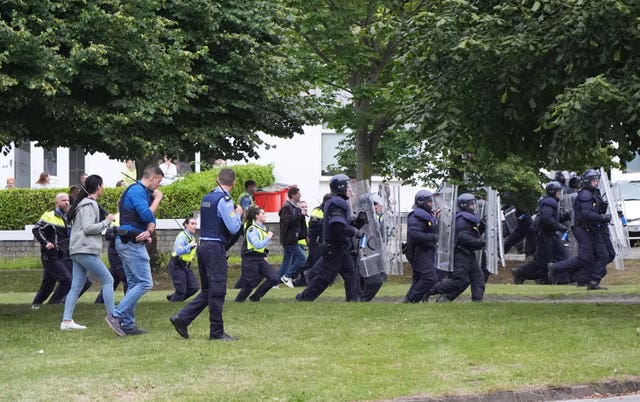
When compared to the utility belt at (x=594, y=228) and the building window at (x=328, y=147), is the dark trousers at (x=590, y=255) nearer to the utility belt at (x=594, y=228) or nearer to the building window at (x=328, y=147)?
the utility belt at (x=594, y=228)

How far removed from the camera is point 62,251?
18406 mm

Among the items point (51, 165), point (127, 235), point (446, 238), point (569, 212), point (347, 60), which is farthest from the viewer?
point (51, 165)

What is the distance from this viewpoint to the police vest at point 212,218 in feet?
41.4

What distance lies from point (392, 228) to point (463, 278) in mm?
3884

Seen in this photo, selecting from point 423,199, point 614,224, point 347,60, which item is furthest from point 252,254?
point 347,60

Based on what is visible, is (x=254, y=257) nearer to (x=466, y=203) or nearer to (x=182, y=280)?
(x=182, y=280)

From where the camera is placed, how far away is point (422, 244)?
1788cm

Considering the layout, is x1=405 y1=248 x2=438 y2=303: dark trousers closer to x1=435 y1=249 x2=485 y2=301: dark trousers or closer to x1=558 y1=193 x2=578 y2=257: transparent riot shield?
x1=435 y1=249 x2=485 y2=301: dark trousers

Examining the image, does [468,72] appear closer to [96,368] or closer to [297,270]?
[96,368]

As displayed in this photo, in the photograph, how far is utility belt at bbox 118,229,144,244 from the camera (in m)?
13.6

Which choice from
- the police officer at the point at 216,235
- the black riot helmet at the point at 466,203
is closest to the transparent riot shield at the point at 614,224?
the black riot helmet at the point at 466,203

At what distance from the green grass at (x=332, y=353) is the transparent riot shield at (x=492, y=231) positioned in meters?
3.47

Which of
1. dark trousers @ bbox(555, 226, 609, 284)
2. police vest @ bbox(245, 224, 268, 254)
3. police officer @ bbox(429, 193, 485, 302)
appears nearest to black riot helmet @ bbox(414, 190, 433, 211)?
police officer @ bbox(429, 193, 485, 302)

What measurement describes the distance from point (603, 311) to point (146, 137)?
23.1 ft
